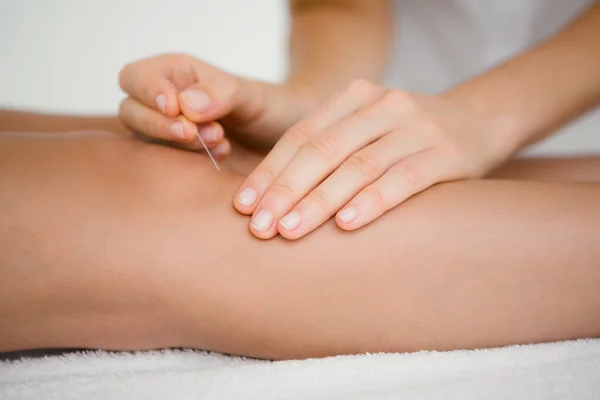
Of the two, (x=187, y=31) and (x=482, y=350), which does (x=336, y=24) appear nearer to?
(x=187, y=31)

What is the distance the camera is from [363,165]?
63cm

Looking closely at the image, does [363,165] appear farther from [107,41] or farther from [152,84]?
[107,41]

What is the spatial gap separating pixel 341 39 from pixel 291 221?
0.68 meters

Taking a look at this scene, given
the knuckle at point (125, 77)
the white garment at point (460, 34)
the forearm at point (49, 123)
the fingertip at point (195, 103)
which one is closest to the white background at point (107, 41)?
the white garment at point (460, 34)

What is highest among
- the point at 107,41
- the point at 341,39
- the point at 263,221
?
the point at 341,39

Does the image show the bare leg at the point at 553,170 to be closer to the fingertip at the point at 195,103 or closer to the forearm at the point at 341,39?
the forearm at the point at 341,39

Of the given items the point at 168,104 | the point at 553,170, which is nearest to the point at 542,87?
the point at 553,170

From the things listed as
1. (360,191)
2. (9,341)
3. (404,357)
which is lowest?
(9,341)

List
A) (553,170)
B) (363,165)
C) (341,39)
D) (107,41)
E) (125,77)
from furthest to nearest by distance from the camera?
1. (107,41)
2. (341,39)
3. (553,170)
4. (125,77)
5. (363,165)

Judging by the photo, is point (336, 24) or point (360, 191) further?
point (336, 24)

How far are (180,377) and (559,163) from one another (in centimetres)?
67

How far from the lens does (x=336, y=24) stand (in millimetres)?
1178

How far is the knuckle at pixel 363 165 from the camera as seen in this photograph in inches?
24.6

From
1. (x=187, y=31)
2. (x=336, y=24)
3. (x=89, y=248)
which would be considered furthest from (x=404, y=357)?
(x=187, y=31)
